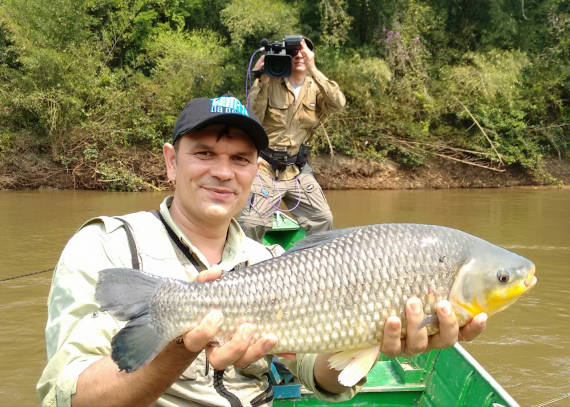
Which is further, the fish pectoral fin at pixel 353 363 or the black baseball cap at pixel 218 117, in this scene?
the black baseball cap at pixel 218 117

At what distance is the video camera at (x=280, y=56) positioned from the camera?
592cm

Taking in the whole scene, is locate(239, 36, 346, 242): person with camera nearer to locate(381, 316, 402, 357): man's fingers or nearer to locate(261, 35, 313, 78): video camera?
locate(261, 35, 313, 78): video camera

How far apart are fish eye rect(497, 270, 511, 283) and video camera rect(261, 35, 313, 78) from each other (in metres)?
4.44

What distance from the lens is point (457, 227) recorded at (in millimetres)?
11219

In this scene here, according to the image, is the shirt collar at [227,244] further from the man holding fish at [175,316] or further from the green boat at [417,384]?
the green boat at [417,384]

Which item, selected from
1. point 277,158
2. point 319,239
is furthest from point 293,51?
point 319,239

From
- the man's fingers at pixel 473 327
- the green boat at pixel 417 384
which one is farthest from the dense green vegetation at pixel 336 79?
the man's fingers at pixel 473 327

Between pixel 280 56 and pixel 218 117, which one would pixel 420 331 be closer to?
pixel 218 117

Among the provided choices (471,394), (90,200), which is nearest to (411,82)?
(90,200)

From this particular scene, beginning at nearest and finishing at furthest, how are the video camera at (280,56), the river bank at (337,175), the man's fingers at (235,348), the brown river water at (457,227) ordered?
1. the man's fingers at (235,348)
2. the brown river water at (457,227)
3. the video camera at (280,56)
4. the river bank at (337,175)

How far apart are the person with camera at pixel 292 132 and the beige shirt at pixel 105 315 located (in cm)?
369

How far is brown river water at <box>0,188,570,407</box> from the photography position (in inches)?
192

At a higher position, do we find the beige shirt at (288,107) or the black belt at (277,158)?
the beige shirt at (288,107)

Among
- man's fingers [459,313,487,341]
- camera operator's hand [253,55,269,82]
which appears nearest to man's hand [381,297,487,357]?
man's fingers [459,313,487,341]
